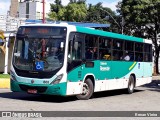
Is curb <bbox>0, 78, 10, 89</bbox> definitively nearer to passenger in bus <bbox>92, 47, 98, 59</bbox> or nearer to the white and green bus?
the white and green bus

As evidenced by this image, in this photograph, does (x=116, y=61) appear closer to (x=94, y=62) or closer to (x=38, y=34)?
(x=94, y=62)

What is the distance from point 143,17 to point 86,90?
3143 centimetres

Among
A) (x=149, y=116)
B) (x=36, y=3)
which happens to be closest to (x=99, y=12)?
(x=36, y=3)

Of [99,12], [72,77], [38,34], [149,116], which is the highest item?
[99,12]

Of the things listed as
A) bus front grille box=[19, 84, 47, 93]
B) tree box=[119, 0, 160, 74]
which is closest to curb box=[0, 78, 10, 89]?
bus front grille box=[19, 84, 47, 93]

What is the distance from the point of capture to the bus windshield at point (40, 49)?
14.2 metres

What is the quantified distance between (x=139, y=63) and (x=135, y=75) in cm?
75

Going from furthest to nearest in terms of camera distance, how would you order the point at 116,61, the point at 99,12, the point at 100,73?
the point at 99,12 < the point at 116,61 < the point at 100,73

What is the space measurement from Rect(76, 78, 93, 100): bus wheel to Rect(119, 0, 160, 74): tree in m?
31.0

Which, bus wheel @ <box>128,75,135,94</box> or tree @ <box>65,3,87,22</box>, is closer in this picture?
bus wheel @ <box>128,75,135,94</box>

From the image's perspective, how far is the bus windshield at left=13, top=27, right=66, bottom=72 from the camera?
46.6 ft

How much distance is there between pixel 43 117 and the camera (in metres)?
10.5

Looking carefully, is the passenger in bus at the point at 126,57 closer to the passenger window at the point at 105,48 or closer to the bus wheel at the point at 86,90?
the passenger window at the point at 105,48

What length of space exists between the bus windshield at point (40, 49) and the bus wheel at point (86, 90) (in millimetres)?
1897
